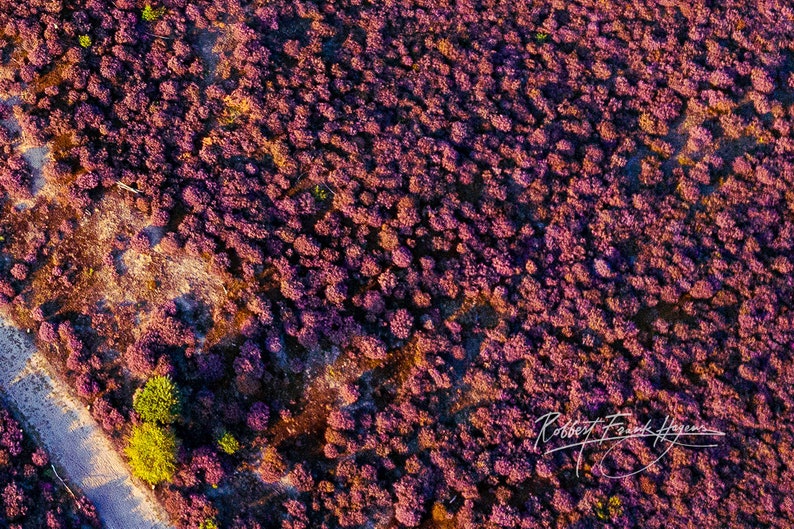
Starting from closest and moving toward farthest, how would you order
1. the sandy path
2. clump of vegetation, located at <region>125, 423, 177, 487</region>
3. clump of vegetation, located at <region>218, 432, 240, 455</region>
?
1. clump of vegetation, located at <region>125, 423, 177, 487</region>
2. the sandy path
3. clump of vegetation, located at <region>218, 432, 240, 455</region>

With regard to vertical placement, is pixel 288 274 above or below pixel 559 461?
above

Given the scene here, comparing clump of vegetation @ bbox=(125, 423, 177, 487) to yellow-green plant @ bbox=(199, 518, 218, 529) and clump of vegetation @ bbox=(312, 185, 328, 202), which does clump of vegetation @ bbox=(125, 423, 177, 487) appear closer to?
yellow-green plant @ bbox=(199, 518, 218, 529)

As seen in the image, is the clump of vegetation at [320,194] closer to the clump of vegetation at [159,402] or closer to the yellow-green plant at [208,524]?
the clump of vegetation at [159,402]

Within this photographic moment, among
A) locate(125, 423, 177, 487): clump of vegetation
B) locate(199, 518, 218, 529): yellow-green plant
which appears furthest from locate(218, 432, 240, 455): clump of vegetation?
locate(199, 518, 218, 529): yellow-green plant

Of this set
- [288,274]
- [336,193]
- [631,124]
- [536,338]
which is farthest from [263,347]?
[631,124]

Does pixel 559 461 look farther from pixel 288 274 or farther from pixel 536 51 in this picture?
pixel 536 51

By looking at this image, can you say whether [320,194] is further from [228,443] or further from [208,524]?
[208,524]

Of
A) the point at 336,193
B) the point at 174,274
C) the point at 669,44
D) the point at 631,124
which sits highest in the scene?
the point at 669,44
